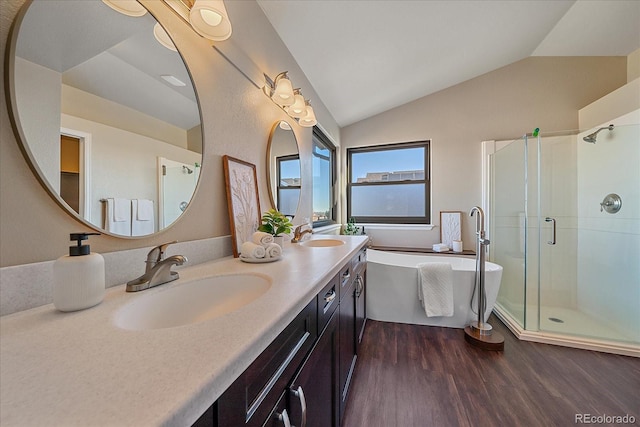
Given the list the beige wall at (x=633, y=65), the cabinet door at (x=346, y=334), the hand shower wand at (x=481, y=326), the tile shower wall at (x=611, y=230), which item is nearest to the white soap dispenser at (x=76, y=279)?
the cabinet door at (x=346, y=334)

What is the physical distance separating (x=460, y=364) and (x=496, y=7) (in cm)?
274

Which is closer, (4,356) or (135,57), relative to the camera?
(4,356)

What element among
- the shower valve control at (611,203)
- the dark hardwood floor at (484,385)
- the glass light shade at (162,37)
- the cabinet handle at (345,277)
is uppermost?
the glass light shade at (162,37)

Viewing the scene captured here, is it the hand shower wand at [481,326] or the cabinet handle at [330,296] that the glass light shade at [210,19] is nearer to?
the cabinet handle at [330,296]

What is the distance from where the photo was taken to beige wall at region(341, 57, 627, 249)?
2.77m

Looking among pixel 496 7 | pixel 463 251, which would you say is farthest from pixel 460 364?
pixel 496 7

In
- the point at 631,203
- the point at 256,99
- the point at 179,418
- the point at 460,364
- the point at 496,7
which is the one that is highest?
the point at 496,7

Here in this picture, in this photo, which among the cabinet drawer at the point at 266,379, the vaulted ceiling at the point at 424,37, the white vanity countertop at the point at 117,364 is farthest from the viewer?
the vaulted ceiling at the point at 424,37

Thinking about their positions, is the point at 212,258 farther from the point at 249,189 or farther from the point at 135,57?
the point at 135,57

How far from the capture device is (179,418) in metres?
0.27

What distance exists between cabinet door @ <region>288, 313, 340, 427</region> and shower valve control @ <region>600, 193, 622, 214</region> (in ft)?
9.11

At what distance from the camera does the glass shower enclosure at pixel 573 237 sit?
1.98 metres

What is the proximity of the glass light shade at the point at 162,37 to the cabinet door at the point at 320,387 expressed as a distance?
1192mm

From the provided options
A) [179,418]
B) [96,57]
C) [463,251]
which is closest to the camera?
[179,418]
